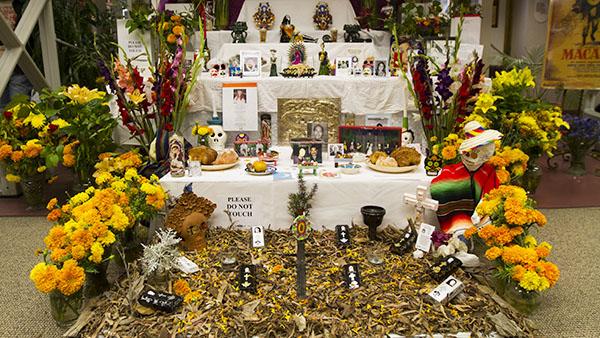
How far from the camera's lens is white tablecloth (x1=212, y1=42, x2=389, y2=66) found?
4527 mm

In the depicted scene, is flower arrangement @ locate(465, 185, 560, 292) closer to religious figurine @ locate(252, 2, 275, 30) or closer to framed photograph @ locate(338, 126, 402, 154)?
framed photograph @ locate(338, 126, 402, 154)

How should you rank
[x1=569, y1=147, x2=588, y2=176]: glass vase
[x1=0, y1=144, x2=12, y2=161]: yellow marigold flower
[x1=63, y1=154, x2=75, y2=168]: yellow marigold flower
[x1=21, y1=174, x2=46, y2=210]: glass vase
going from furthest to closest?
[x1=569, y1=147, x2=588, y2=176]: glass vase, [x1=21, y1=174, x2=46, y2=210]: glass vase, [x1=0, y1=144, x2=12, y2=161]: yellow marigold flower, [x1=63, y1=154, x2=75, y2=168]: yellow marigold flower

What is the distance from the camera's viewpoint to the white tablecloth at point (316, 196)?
3.17 m

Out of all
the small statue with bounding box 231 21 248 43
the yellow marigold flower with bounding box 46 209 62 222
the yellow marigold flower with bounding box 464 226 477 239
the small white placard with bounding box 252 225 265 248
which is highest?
the small statue with bounding box 231 21 248 43

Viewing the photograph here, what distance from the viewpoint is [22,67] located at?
4.95 m

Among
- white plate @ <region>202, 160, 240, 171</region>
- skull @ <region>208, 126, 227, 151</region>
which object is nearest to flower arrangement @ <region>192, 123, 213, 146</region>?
skull @ <region>208, 126, 227, 151</region>

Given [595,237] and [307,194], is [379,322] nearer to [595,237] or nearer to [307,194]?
[307,194]

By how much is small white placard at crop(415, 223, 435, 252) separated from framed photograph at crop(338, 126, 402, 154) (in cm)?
76

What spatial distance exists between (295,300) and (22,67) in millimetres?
3995

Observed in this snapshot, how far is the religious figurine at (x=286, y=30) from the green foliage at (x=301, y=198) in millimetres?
2081

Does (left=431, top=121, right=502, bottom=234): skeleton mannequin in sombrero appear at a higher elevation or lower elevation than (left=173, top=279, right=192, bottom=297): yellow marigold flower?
higher

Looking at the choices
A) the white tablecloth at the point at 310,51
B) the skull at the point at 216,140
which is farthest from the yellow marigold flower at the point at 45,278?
the white tablecloth at the point at 310,51

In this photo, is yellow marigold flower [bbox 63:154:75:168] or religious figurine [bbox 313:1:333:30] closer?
yellow marigold flower [bbox 63:154:75:168]

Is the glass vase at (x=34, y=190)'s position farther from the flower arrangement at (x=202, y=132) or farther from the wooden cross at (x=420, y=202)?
the wooden cross at (x=420, y=202)
